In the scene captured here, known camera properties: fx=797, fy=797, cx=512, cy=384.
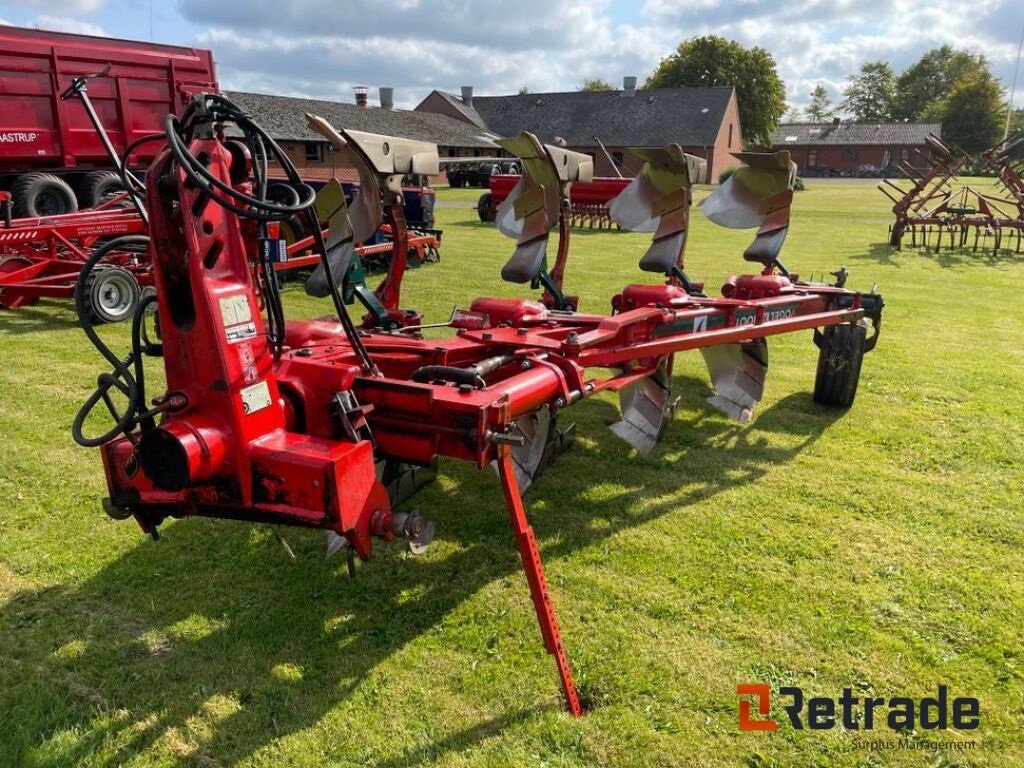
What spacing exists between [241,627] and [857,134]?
74656mm

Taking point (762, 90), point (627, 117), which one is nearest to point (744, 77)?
point (762, 90)

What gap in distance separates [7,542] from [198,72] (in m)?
11.4

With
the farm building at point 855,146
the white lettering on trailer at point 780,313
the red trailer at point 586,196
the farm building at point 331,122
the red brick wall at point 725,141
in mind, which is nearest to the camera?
the white lettering on trailer at point 780,313

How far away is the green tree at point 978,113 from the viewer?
2569 inches

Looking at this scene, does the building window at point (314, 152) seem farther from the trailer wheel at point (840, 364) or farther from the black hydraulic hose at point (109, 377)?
the black hydraulic hose at point (109, 377)

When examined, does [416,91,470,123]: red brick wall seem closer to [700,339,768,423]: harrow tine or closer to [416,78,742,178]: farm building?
[416,78,742,178]: farm building

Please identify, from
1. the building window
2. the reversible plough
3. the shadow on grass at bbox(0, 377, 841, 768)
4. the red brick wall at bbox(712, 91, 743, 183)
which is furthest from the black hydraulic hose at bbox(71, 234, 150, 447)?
the red brick wall at bbox(712, 91, 743, 183)

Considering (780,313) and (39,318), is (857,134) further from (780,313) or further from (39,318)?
(39,318)

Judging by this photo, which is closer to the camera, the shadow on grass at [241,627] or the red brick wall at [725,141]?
the shadow on grass at [241,627]

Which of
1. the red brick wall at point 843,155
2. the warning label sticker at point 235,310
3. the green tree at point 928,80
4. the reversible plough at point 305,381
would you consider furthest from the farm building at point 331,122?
the green tree at point 928,80

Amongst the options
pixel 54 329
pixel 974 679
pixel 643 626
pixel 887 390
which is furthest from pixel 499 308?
pixel 54 329

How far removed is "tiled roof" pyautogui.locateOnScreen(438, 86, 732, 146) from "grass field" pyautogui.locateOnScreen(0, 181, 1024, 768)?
39.9 m

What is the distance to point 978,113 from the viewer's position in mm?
65625

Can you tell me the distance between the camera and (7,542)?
354 centimetres
